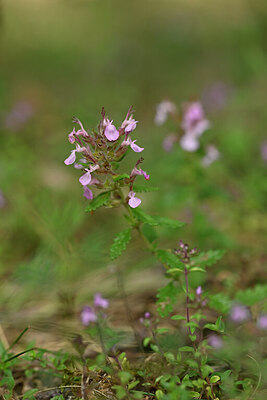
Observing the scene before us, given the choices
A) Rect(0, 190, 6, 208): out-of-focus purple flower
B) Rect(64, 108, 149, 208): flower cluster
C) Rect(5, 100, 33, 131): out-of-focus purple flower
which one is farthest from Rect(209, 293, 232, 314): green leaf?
Rect(5, 100, 33, 131): out-of-focus purple flower

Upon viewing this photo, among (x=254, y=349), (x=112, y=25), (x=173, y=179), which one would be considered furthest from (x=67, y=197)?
(x=112, y=25)

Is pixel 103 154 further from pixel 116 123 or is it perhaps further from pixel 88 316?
pixel 116 123

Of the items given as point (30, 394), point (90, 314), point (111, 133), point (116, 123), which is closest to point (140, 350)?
point (90, 314)

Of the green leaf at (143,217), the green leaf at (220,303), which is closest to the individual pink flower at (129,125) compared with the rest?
the green leaf at (143,217)

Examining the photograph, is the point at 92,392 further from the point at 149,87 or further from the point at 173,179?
the point at 149,87

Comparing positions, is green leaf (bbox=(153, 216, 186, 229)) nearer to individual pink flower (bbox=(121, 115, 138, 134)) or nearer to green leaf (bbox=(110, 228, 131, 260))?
green leaf (bbox=(110, 228, 131, 260))

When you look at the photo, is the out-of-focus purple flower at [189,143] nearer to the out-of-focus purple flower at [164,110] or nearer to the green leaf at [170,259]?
the out-of-focus purple flower at [164,110]
